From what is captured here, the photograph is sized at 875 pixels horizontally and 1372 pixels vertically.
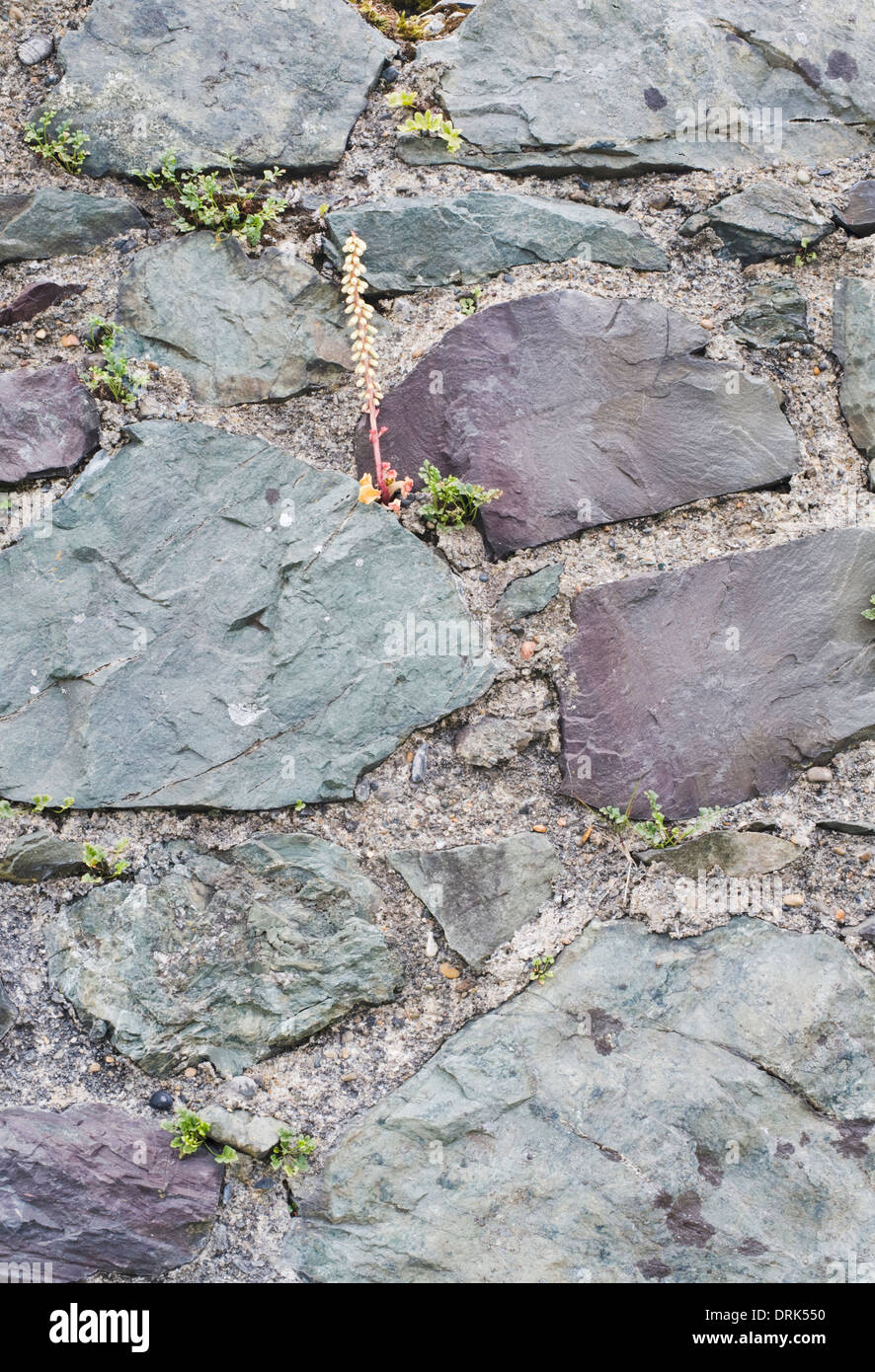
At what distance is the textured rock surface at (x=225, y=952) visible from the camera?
267cm

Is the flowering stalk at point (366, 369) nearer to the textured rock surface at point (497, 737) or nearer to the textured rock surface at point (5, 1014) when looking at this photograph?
the textured rock surface at point (497, 737)

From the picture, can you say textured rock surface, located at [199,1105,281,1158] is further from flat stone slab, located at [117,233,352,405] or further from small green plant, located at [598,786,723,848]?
flat stone slab, located at [117,233,352,405]

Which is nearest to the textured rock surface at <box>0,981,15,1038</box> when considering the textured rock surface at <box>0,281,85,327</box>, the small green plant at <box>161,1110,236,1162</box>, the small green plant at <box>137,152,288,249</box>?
the small green plant at <box>161,1110,236,1162</box>

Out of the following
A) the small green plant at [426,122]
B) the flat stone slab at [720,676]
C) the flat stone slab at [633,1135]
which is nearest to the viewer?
the flat stone slab at [633,1135]

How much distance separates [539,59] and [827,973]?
9.26ft

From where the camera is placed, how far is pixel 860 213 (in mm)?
3076

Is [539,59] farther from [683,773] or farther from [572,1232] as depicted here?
[572,1232]

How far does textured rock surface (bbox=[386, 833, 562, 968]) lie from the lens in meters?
2.73

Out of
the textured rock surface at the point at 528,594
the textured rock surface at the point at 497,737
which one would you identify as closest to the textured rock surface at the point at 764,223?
the textured rock surface at the point at 528,594

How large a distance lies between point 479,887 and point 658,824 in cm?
52

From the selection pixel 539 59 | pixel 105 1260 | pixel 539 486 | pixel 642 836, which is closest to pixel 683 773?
pixel 642 836

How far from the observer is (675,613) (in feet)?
9.29

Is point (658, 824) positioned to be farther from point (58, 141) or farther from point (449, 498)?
point (58, 141)

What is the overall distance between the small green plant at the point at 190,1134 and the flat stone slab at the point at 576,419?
175 centimetres
